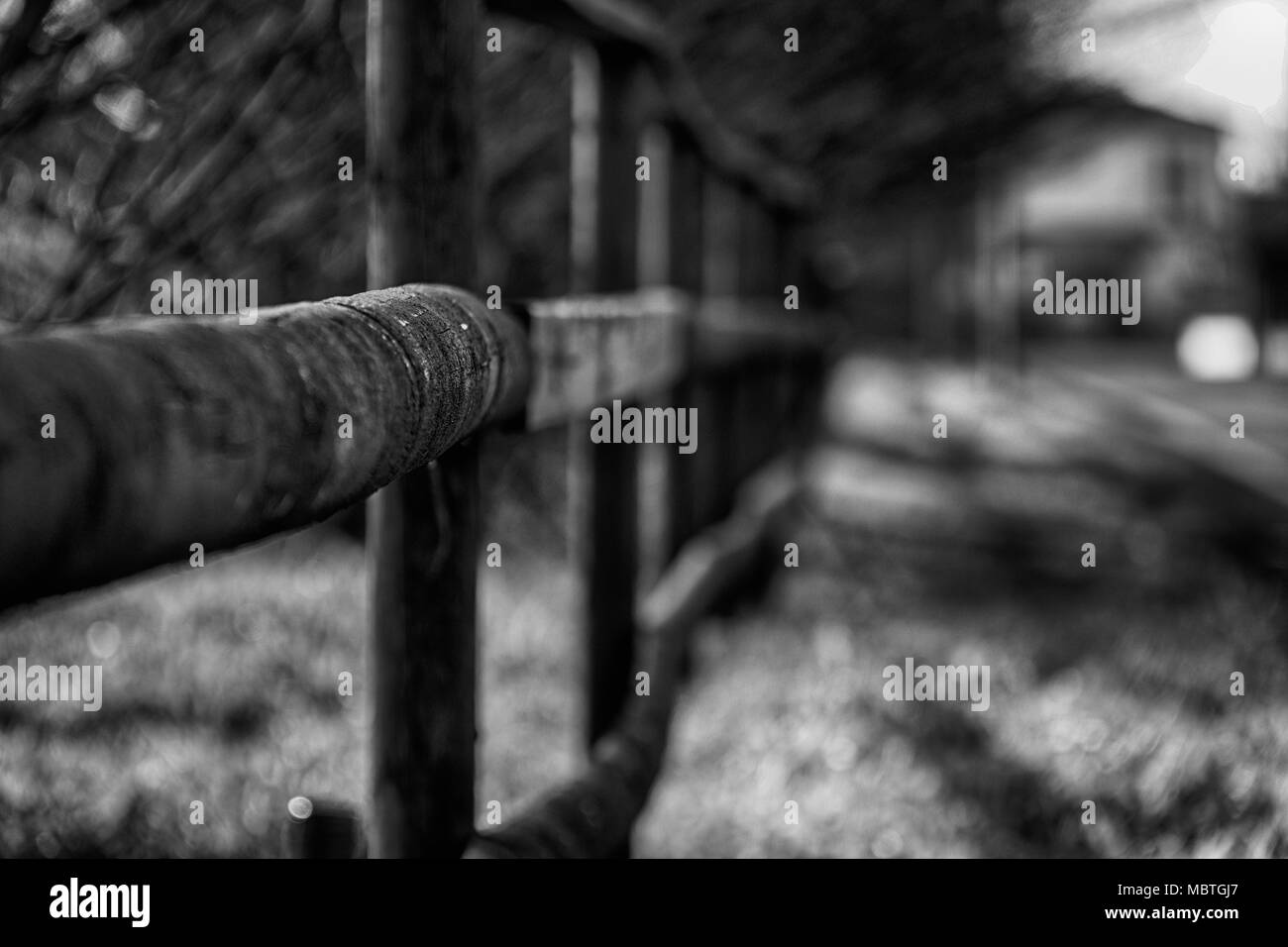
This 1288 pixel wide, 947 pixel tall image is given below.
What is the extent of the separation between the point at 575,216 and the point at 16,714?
1702 mm

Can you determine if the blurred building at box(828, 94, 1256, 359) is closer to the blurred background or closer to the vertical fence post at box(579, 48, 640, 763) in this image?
the blurred background

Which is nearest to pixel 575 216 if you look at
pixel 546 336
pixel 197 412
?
pixel 546 336

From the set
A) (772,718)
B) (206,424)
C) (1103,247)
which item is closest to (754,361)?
(772,718)

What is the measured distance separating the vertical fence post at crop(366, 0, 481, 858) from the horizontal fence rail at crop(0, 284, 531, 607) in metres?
0.51

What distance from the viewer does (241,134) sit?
323 cm

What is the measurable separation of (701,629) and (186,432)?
12.2 feet

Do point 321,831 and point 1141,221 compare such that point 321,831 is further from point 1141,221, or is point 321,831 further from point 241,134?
point 1141,221

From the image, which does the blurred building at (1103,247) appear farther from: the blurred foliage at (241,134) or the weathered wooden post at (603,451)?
the weathered wooden post at (603,451)

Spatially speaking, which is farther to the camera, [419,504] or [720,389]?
[720,389]

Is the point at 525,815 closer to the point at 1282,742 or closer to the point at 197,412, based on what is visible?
the point at 197,412

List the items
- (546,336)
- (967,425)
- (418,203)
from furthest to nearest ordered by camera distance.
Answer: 1. (967,425)
2. (546,336)
3. (418,203)

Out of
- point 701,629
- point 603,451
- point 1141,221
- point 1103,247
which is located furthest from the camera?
point 1103,247

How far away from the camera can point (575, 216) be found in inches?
111
